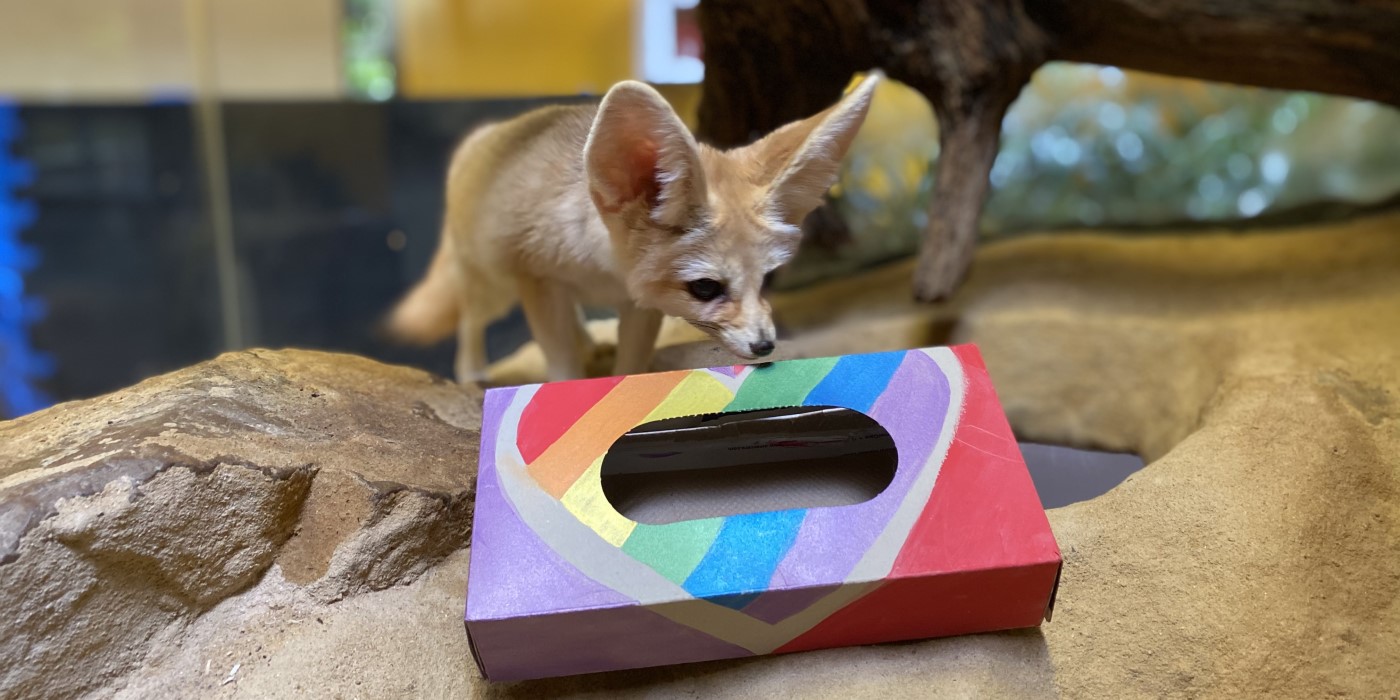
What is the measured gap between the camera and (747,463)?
1128mm

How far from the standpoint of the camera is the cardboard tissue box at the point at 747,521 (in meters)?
0.86

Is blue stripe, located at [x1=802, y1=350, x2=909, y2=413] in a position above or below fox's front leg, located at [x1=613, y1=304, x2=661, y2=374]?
above

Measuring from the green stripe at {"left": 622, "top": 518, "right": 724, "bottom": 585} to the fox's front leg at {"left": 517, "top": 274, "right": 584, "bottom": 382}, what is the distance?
77 cm

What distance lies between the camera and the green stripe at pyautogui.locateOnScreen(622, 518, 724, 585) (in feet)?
2.84

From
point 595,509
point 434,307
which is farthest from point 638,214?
point 434,307

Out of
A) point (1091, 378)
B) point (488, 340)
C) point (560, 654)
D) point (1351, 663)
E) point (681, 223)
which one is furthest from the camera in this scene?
point (488, 340)

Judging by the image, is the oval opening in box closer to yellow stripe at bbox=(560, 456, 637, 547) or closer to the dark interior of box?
the dark interior of box

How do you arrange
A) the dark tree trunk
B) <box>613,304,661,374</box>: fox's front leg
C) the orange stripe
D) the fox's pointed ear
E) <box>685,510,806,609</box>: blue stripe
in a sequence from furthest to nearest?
the dark tree trunk < <box>613,304,661,374</box>: fox's front leg < the fox's pointed ear < the orange stripe < <box>685,510,806,609</box>: blue stripe

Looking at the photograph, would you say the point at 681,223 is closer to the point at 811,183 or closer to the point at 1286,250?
the point at 811,183

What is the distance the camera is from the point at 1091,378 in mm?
2043

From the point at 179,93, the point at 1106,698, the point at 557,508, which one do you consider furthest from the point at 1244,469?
the point at 179,93

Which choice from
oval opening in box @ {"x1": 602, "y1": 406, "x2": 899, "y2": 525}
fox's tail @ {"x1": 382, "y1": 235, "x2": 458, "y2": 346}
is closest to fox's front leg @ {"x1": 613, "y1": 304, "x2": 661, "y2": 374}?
oval opening in box @ {"x1": 602, "y1": 406, "x2": 899, "y2": 525}

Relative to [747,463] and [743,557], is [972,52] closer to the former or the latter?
[747,463]

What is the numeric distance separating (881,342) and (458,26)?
2039 mm
